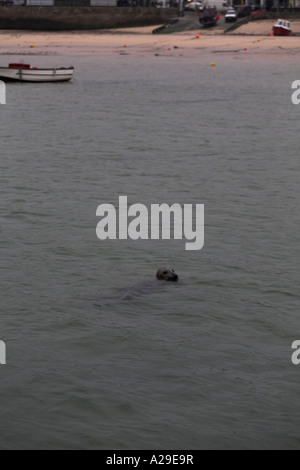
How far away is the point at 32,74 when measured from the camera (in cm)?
6975

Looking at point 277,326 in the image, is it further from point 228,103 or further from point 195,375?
point 228,103

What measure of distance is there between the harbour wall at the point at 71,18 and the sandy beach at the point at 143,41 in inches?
67.9

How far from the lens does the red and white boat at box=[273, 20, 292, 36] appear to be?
4139 inches

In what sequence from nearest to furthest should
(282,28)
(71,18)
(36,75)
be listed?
(36,75) → (282,28) → (71,18)

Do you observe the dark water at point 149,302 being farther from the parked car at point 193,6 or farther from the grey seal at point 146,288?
the parked car at point 193,6

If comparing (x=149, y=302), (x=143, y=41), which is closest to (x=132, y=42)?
(x=143, y=41)

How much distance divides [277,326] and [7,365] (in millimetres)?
5370

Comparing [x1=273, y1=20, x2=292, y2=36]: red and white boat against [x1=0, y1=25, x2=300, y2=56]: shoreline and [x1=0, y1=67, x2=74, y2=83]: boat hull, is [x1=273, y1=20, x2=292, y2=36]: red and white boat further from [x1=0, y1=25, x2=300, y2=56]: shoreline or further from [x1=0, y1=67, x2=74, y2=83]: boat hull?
[x1=0, y1=67, x2=74, y2=83]: boat hull

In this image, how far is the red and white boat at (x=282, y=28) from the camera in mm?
105125

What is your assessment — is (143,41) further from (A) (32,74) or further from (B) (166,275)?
(B) (166,275)

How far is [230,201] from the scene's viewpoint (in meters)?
27.8

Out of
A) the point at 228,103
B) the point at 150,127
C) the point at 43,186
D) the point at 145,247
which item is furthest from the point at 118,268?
the point at 228,103

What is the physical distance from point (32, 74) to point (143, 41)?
43.7 m

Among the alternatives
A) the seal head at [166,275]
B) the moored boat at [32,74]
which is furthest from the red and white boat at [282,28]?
the seal head at [166,275]
